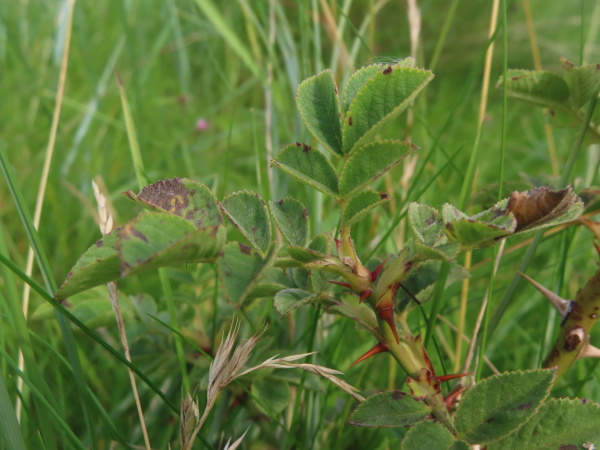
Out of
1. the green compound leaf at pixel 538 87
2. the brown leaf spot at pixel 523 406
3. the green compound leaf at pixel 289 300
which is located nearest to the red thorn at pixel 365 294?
the green compound leaf at pixel 289 300

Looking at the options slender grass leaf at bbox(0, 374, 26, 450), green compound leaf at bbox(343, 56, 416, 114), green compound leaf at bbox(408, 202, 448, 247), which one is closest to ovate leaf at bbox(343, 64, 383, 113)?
green compound leaf at bbox(343, 56, 416, 114)

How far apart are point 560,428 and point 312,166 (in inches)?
11.5

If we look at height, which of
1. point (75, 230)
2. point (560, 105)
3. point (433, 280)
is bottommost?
point (75, 230)

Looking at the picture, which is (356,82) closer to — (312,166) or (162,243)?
(312,166)

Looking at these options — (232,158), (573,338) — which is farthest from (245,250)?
(232,158)

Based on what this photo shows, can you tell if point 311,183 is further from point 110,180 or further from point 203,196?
point 110,180

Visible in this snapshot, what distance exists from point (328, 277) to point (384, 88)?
0.17 metres

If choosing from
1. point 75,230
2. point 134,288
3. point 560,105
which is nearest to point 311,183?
point 560,105

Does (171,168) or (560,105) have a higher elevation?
(560,105)

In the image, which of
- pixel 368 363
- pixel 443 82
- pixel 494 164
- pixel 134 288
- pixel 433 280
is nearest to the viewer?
pixel 433 280

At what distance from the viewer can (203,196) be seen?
49 centimetres

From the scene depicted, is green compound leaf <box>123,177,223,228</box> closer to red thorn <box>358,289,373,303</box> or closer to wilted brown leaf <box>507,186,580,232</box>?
red thorn <box>358,289,373,303</box>

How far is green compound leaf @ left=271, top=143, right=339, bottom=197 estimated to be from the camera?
0.49m

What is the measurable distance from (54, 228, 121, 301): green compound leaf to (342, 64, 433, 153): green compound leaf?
206 millimetres
